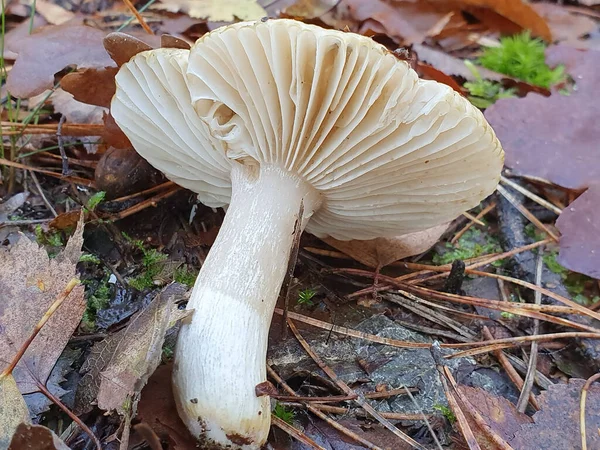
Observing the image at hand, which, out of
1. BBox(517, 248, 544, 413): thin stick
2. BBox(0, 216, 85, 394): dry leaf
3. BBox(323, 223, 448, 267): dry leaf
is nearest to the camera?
BBox(0, 216, 85, 394): dry leaf

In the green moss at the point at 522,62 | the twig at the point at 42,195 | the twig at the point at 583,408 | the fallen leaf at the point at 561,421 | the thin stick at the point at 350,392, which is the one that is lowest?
the thin stick at the point at 350,392

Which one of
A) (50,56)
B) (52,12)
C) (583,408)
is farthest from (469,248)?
(52,12)

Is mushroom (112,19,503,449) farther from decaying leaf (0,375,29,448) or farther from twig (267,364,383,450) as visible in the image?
decaying leaf (0,375,29,448)

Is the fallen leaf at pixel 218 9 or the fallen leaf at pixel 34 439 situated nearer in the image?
the fallen leaf at pixel 34 439

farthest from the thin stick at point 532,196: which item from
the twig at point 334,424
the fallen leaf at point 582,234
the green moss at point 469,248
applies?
the twig at point 334,424

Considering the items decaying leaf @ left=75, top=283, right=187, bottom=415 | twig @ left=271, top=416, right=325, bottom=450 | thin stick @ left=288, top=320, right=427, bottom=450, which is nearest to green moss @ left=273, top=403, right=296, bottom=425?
twig @ left=271, top=416, right=325, bottom=450

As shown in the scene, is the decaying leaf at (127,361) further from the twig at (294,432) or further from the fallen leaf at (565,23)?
the fallen leaf at (565,23)

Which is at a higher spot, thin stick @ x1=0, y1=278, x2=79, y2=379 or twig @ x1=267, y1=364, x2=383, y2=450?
thin stick @ x1=0, y1=278, x2=79, y2=379
